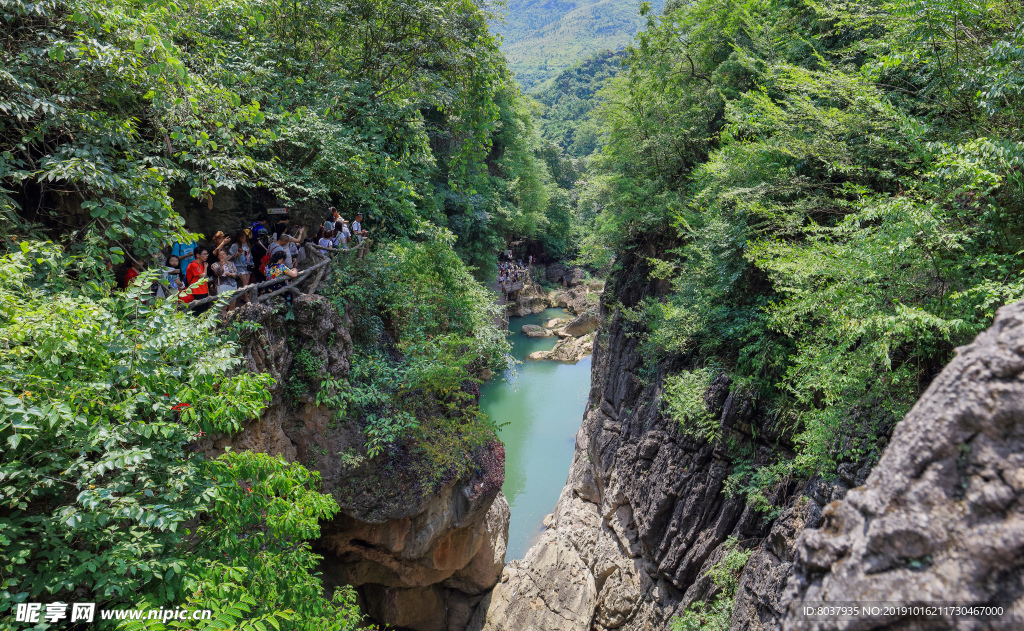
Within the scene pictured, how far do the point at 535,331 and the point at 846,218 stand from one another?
75.9 feet

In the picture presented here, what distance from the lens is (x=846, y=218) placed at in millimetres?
4805

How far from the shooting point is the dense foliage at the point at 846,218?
13.6 feet

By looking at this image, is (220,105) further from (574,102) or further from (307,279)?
(574,102)

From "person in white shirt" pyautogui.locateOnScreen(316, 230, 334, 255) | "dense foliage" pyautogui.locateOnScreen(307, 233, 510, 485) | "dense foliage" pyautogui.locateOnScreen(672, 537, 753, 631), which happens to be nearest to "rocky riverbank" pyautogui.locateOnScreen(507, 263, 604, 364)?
"dense foliage" pyautogui.locateOnScreen(307, 233, 510, 485)

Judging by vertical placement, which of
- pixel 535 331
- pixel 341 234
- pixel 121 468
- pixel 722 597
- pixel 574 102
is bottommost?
pixel 535 331

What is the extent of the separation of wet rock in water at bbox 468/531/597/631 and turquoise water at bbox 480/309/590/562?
2.60 m

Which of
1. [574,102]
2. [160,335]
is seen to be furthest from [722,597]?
[574,102]

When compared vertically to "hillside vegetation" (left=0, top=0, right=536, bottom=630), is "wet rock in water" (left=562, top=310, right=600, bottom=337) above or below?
below

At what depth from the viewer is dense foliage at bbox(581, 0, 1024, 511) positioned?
4156 millimetres

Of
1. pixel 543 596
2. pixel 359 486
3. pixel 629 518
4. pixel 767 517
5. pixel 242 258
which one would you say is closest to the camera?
pixel 767 517

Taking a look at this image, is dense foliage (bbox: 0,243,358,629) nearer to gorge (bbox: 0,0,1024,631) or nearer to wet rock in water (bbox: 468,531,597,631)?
gorge (bbox: 0,0,1024,631)

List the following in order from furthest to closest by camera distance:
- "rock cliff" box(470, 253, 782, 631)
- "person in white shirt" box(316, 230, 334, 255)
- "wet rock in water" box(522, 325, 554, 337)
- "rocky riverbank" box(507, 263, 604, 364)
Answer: "wet rock in water" box(522, 325, 554, 337) → "rocky riverbank" box(507, 263, 604, 364) → "person in white shirt" box(316, 230, 334, 255) → "rock cliff" box(470, 253, 782, 631)

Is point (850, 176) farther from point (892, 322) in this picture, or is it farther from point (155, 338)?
point (155, 338)

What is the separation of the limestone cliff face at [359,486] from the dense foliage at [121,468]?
171 centimetres
